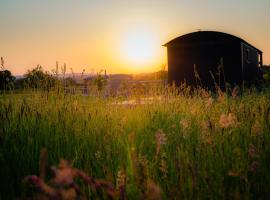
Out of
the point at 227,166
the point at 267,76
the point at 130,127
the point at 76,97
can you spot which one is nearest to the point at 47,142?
the point at 130,127

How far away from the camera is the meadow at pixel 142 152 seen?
238 cm

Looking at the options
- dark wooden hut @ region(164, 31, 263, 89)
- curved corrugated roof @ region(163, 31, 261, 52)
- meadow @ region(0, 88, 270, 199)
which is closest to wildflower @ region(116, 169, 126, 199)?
meadow @ region(0, 88, 270, 199)

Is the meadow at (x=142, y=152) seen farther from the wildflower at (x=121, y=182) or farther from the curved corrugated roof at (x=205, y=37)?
the curved corrugated roof at (x=205, y=37)

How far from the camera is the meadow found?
2375mm

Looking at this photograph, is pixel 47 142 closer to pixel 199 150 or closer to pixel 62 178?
pixel 199 150

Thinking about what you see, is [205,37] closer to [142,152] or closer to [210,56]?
[210,56]

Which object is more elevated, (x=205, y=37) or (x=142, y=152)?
(x=205, y=37)

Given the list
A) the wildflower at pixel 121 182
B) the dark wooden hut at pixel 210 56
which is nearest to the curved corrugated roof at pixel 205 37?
the dark wooden hut at pixel 210 56

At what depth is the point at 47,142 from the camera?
3898mm

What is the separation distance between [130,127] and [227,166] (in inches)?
78.9

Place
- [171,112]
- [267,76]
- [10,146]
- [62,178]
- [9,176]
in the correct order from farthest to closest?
[267,76] → [171,112] → [10,146] → [9,176] → [62,178]

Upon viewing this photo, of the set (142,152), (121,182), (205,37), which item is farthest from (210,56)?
(121,182)

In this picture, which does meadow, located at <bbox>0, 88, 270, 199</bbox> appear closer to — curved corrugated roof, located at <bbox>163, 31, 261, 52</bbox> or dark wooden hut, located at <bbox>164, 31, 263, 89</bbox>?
dark wooden hut, located at <bbox>164, 31, 263, 89</bbox>

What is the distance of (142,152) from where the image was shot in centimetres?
367
